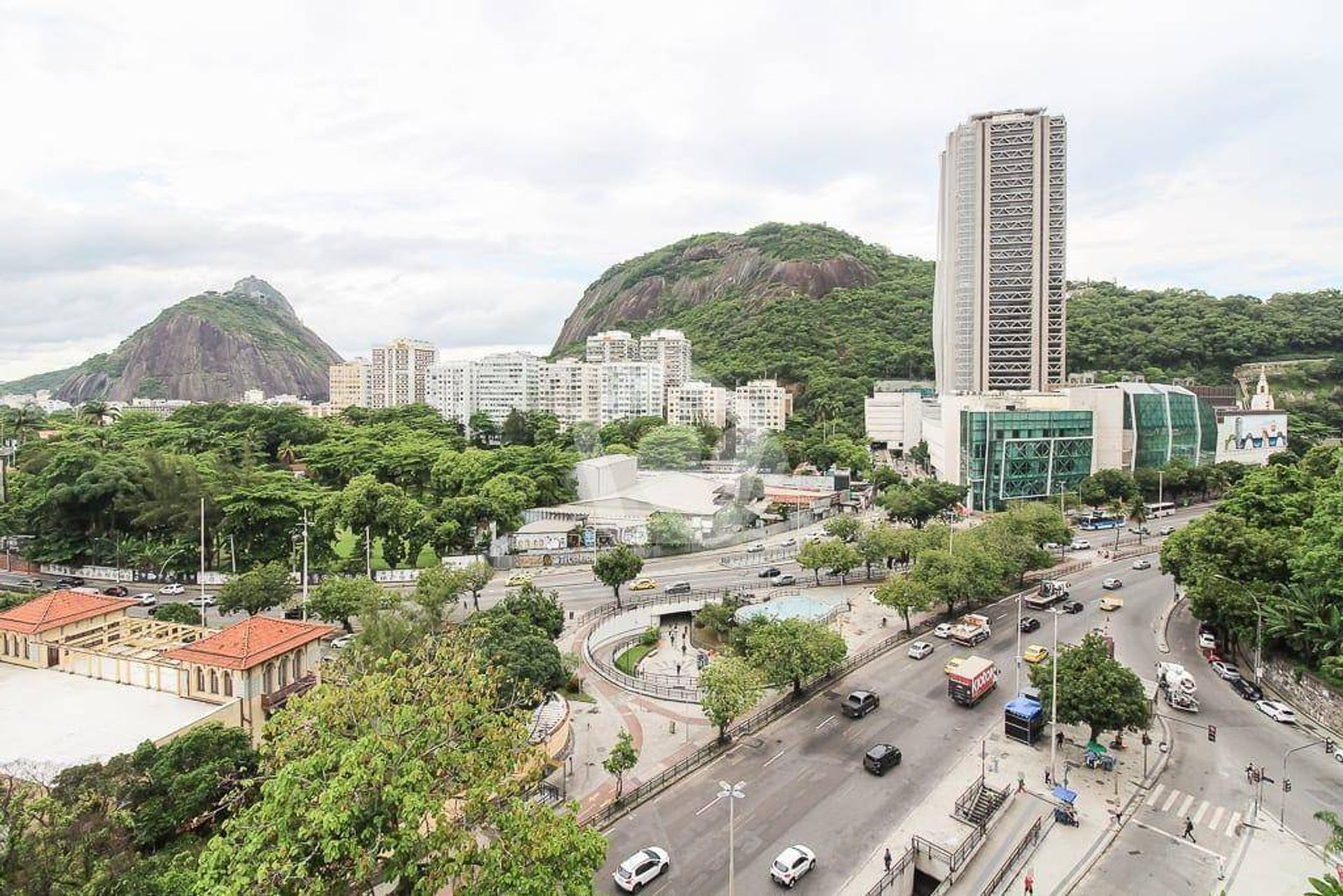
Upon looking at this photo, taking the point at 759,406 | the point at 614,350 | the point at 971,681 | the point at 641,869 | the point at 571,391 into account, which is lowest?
the point at 641,869

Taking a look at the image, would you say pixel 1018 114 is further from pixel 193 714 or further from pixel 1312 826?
pixel 193 714

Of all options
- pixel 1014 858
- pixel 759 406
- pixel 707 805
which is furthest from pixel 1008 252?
pixel 707 805

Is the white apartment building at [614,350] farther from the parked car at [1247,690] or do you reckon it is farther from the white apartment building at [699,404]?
the parked car at [1247,690]

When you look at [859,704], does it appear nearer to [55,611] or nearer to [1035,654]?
[1035,654]

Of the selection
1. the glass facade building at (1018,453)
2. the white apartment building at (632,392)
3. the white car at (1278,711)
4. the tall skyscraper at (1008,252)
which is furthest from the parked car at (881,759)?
the white apartment building at (632,392)

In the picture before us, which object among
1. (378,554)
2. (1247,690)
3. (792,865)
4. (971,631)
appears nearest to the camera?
(792,865)
